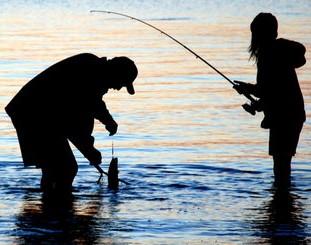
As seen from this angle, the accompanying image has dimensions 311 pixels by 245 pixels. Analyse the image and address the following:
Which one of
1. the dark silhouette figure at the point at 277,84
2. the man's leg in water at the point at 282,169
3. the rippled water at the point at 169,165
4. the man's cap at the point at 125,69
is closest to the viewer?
the rippled water at the point at 169,165

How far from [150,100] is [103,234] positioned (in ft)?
29.5

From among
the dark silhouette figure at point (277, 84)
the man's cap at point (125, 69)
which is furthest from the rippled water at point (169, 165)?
the man's cap at point (125, 69)

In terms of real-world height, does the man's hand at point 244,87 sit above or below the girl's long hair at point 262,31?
below

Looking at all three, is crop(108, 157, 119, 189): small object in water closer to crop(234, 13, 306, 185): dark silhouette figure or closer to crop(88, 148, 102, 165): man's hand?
crop(88, 148, 102, 165): man's hand

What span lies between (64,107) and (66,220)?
3.64ft

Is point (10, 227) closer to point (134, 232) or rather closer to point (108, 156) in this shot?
point (134, 232)

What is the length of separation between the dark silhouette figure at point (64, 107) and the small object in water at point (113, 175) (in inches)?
16.0

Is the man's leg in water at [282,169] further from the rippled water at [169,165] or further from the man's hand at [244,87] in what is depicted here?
the man's hand at [244,87]

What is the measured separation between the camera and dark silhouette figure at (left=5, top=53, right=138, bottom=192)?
10820mm

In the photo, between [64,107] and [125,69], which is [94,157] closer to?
[64,107]

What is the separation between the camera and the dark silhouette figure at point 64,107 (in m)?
10.8

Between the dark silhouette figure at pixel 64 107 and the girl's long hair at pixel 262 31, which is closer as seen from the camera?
the dark silhouette figure at pixel 64 107

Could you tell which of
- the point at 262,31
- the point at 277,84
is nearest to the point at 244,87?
the point at 277,84

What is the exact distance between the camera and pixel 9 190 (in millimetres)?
11953
